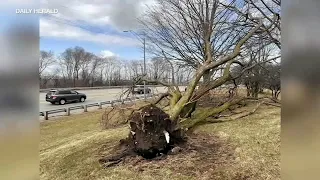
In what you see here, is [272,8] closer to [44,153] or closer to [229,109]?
[229,109]

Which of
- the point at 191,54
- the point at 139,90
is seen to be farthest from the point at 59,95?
Result: the point at 191,54

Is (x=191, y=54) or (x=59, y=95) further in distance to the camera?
(x=191, y=54)

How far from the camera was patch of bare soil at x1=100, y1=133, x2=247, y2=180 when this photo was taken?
2821mm

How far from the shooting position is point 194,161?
121 inches

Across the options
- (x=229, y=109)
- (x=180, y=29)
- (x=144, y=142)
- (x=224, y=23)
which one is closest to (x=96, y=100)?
(x=180, y=29)

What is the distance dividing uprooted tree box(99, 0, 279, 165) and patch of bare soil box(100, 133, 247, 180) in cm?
13

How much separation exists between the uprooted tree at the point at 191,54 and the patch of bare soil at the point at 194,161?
13 cm

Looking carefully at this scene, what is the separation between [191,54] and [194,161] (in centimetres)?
635

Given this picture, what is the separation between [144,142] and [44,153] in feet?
5.06

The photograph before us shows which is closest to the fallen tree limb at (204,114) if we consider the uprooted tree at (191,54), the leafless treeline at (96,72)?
the uprooted tree at (191,54)

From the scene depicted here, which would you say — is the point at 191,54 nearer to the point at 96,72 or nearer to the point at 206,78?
the point at 206,78

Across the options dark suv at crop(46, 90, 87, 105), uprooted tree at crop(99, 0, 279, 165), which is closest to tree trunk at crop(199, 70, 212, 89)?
uprooted tree at crop(99, 0, 279, 165)

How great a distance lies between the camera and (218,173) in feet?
9.02

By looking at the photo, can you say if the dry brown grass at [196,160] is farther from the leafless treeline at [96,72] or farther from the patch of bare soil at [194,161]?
the leafless treeline at [96,72]
